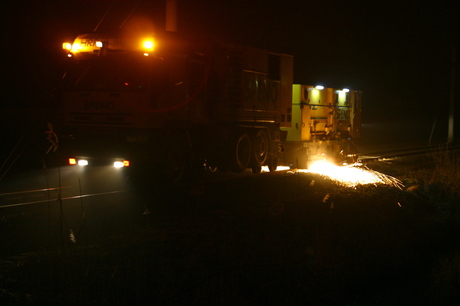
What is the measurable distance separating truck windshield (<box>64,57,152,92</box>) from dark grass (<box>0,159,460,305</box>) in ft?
9.87

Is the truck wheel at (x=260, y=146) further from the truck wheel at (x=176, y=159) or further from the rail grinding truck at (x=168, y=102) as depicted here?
the truck wheel at (x=176, y=159)

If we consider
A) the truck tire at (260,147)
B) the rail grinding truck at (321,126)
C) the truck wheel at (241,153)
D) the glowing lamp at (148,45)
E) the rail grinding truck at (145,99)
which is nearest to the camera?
the rail grinding truck at (145,99)

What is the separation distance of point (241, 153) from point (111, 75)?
5.13 m

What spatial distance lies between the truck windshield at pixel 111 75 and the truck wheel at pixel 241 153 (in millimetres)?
4138

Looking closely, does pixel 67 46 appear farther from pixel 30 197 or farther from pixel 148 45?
pixel 30 197

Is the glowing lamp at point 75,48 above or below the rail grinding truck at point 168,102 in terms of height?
above

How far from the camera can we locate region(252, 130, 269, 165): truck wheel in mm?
17800

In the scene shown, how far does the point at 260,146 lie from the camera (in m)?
Answer: 18.1

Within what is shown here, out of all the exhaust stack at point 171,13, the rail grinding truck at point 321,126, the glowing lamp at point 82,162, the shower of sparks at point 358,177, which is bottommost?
the shower of sparks at point 358,177

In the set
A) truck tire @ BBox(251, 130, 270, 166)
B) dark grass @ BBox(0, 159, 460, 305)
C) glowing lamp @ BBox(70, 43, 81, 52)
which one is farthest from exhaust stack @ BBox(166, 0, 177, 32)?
dark grass @ BBox(0, 159, 460, 305)

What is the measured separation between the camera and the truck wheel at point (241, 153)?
16641 millimetres

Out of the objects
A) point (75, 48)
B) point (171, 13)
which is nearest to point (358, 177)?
point (75, 48)

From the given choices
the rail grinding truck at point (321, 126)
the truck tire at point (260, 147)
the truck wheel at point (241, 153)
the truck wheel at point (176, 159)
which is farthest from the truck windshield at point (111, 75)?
the rail grinding truck at point (321, 126)

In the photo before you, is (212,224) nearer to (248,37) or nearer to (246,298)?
(246,298)
